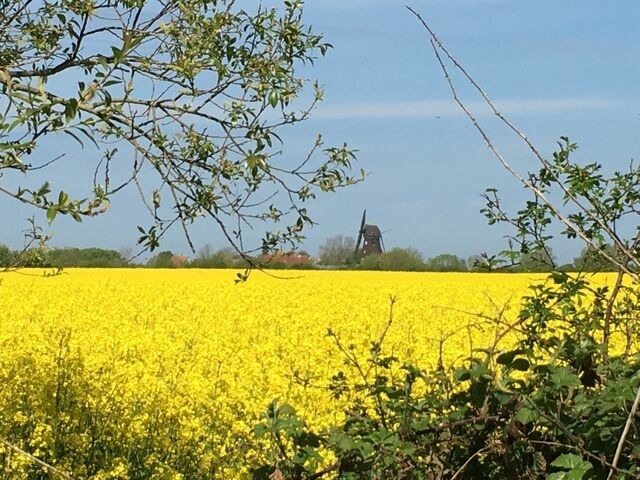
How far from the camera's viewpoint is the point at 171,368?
34.0 ft

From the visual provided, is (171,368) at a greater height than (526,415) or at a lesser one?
lesser

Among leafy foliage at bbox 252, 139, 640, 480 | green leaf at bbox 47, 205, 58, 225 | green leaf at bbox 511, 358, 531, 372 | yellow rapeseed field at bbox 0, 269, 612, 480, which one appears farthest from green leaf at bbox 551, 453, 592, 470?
green leaf at bbox 47, 205, 58, 225

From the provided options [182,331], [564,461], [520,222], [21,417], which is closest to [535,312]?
[520,222]

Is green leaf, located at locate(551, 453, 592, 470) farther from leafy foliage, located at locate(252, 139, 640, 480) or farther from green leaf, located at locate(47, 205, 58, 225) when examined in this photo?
green leaf, located at locate(47, 205, 58, 225)

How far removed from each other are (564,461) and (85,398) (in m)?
6.11

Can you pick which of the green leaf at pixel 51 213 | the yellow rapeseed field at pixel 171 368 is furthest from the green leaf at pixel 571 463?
the green leaf at pixel 51 213

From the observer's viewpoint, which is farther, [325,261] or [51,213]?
[325,261]

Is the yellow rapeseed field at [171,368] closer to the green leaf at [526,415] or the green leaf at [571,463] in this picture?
the green leaf at [526,415]

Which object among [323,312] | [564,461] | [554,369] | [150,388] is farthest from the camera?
[323,312]

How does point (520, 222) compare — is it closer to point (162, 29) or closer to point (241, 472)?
point (162, 29)

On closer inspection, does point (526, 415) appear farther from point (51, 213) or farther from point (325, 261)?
point (325, 261)

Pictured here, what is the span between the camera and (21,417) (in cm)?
712

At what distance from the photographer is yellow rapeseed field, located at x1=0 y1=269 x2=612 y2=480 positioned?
7.05 m

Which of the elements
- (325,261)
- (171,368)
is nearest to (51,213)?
(171,368)
